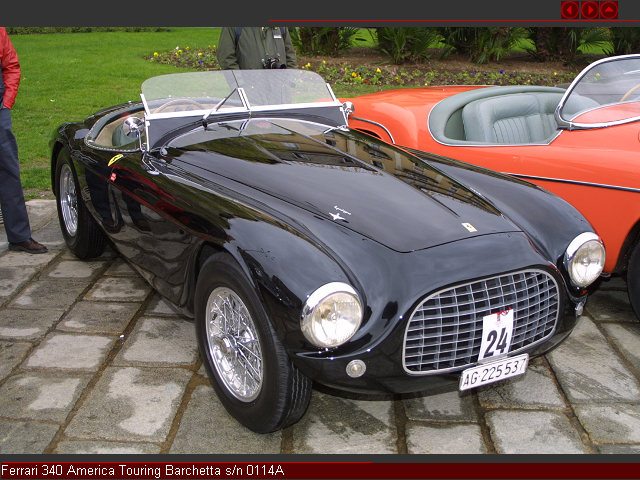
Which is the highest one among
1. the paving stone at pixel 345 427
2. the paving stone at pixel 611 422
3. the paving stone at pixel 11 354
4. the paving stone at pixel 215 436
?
the paving stone at pixel 11 354

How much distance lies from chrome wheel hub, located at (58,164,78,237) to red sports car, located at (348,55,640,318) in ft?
7.71

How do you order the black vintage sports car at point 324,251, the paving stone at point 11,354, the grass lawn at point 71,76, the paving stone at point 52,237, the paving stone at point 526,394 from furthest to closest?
the grass lawn at point 71,76, the paving stone at point 52,237, the paving stone at point 11,354, the paving stone at point 526,394, the black vintage sports car at point 324,251

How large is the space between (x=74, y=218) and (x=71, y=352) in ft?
5.71

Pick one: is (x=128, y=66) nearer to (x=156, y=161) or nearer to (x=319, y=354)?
(x=156, y=161)

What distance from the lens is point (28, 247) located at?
5195 millimetres

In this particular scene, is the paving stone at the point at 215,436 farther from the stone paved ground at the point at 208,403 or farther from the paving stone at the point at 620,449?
the paving stone at the point at 620,449

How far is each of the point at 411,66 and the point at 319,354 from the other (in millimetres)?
11146

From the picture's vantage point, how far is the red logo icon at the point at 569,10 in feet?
13.3

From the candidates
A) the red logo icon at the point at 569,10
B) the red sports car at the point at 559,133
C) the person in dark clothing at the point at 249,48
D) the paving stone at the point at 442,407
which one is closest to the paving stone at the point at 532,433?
the paving stone at the point at 442,407

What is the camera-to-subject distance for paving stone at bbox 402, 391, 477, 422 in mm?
3211

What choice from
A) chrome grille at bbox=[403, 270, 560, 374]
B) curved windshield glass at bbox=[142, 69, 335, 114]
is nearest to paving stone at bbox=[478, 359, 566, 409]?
chrome grille at bbox=[403, 270, 560, 374]

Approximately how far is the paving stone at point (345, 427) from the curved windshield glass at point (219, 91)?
201 cm

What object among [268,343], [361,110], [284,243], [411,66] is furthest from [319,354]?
[411,66]

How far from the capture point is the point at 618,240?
13.2 ft
